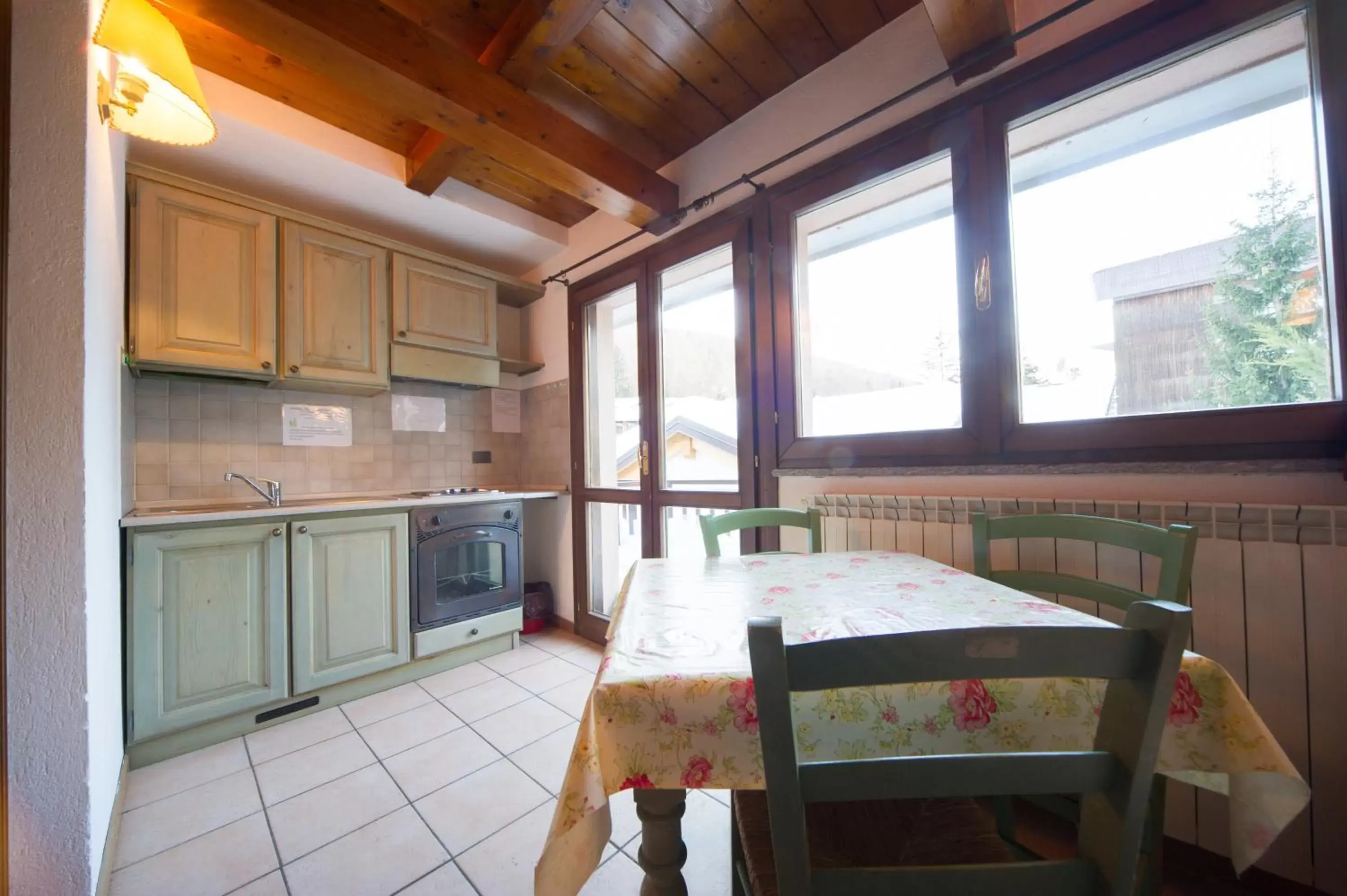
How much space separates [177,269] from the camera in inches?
79.3

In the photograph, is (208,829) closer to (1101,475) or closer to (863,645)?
(863,645)

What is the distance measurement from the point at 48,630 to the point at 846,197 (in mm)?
2599

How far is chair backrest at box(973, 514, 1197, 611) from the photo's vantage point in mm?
996

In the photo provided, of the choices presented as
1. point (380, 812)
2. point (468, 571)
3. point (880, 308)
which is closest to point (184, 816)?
point (380, 812)

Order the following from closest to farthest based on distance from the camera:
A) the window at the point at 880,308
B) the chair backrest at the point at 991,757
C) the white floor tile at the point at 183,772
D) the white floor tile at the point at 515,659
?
the chair backrest at the point at 991,757, the white floor tile at the point at 183,772, the window at the point at 880,308, the white floor tile at the point at 515,659

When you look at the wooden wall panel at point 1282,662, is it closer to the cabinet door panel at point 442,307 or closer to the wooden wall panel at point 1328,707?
the wooden wall panel at point 1328,707

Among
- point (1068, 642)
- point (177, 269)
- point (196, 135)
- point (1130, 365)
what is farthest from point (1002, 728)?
point (177, 269)

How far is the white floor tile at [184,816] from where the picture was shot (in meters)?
1.36

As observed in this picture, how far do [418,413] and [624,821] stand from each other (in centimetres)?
257

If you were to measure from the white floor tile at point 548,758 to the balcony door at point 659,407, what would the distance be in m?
0.72

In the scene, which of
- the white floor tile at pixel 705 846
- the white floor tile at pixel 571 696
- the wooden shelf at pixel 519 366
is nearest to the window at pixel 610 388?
the wooden shelf at pixel 519 366

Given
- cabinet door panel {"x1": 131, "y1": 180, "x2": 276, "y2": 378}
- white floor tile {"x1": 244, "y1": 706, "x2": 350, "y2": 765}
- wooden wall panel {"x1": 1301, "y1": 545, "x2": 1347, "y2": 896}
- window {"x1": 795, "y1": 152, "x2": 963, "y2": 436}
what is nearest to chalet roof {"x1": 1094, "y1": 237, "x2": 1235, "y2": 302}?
window {"x1": 795, "y1": 152, "x2": 963, "y2": 436}

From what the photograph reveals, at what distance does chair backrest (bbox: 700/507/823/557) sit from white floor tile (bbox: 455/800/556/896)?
89cm

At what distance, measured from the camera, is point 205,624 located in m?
1.87
